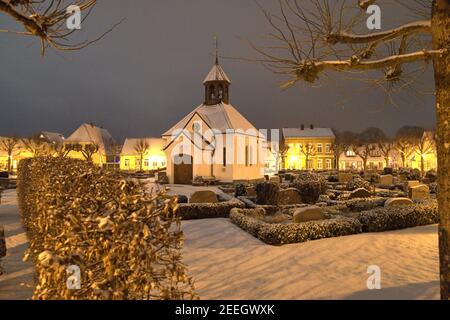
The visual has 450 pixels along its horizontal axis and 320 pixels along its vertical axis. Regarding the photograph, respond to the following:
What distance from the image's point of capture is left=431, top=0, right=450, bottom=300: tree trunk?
4.49 metres

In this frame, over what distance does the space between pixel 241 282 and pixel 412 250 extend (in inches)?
218

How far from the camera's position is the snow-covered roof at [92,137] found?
203ft

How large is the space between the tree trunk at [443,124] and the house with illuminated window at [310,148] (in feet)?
221

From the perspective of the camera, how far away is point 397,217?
11.7 m

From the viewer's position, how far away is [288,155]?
74750 mm

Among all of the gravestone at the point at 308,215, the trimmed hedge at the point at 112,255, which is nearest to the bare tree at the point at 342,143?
the gravestone at the point at 308,215

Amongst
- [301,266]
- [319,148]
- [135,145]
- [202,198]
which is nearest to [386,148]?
[319,148]

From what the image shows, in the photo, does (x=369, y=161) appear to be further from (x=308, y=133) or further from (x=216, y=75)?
(x=216, y=75)

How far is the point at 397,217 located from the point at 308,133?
66165 mm

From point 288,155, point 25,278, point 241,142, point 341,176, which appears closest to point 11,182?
point 241,142

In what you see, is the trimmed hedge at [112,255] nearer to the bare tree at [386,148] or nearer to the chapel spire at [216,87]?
the chapel spire at [216,87]

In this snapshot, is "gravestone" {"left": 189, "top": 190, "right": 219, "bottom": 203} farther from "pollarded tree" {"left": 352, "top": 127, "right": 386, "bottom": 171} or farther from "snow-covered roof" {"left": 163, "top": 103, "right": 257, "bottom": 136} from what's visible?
"pollarded tree" {"left": 352, "top": 127, "right": 386, "bottom": 171}
